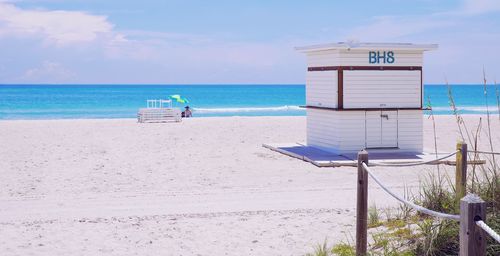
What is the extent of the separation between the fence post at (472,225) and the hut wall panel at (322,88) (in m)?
10.8

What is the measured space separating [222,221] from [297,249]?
1.60m

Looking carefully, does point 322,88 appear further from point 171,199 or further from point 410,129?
point 171,199

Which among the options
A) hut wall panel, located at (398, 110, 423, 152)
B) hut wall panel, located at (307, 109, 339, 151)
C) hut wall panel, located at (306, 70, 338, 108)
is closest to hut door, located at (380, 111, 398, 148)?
hut wall panel, located at (398, 110, 423, 152)

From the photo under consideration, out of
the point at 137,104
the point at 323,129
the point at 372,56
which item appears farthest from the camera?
the point at 137,104

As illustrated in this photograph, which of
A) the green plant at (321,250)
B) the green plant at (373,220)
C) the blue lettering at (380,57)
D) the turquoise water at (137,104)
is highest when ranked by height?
the blue lettering at (380,57)

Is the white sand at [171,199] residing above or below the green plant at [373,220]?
below

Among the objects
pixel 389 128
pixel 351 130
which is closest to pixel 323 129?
pixel 351 130

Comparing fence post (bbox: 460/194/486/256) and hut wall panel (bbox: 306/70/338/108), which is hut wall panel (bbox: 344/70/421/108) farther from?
fence post (bbox: 460/194/486/256)

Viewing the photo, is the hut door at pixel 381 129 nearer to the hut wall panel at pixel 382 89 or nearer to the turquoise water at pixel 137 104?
the hut wall panel at pixel 382 89

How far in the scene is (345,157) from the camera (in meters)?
14.2

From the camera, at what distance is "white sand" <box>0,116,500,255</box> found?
733 cm

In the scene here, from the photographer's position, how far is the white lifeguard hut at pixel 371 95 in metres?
14.5

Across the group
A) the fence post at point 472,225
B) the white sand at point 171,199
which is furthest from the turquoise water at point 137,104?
the fence post at point 472,225

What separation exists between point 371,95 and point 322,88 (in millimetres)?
1188
